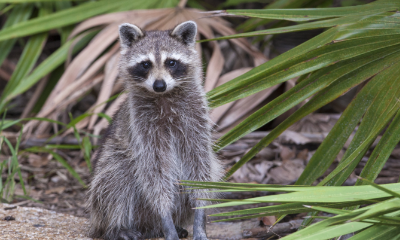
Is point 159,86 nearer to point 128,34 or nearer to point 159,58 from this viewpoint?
point 159,58

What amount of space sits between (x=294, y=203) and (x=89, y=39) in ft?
14.9

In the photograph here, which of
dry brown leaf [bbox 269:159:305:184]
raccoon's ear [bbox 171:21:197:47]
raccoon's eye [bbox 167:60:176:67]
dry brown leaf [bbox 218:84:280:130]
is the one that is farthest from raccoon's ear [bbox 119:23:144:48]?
dry brown leaf [bbox 269:159:305:184]

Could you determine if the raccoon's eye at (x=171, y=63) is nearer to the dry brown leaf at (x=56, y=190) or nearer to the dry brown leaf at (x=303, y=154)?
the dry brown leaf at (x=303, y=154)

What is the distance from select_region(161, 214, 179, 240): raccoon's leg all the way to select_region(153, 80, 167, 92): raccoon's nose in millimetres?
932

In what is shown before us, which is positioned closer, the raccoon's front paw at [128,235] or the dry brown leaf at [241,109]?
the raccoon's front paw at [128,235]

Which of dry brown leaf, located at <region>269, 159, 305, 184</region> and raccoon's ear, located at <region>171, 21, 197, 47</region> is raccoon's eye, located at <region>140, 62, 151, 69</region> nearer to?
raccoon's ear, located at <region>171, 21, 197, 47</region>

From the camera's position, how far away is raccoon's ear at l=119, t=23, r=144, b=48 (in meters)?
3.80

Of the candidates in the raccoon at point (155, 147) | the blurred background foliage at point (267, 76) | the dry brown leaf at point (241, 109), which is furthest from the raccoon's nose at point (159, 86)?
the dry brown leaf at point (241, 109)

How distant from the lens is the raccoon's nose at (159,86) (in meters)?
3.39

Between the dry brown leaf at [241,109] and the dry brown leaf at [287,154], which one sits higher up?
the dry brown leaf at [241,109]

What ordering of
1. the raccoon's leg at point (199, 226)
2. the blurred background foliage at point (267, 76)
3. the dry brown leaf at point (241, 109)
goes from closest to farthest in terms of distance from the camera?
the blurred background foliage at point (267, 76), the raccoon's leg at point (199, 226), the dry brown leaf at point (241, 109)

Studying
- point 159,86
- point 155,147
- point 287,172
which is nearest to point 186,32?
point 159,86

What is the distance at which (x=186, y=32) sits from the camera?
152 inches

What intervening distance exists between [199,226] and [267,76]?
3.93 ft
